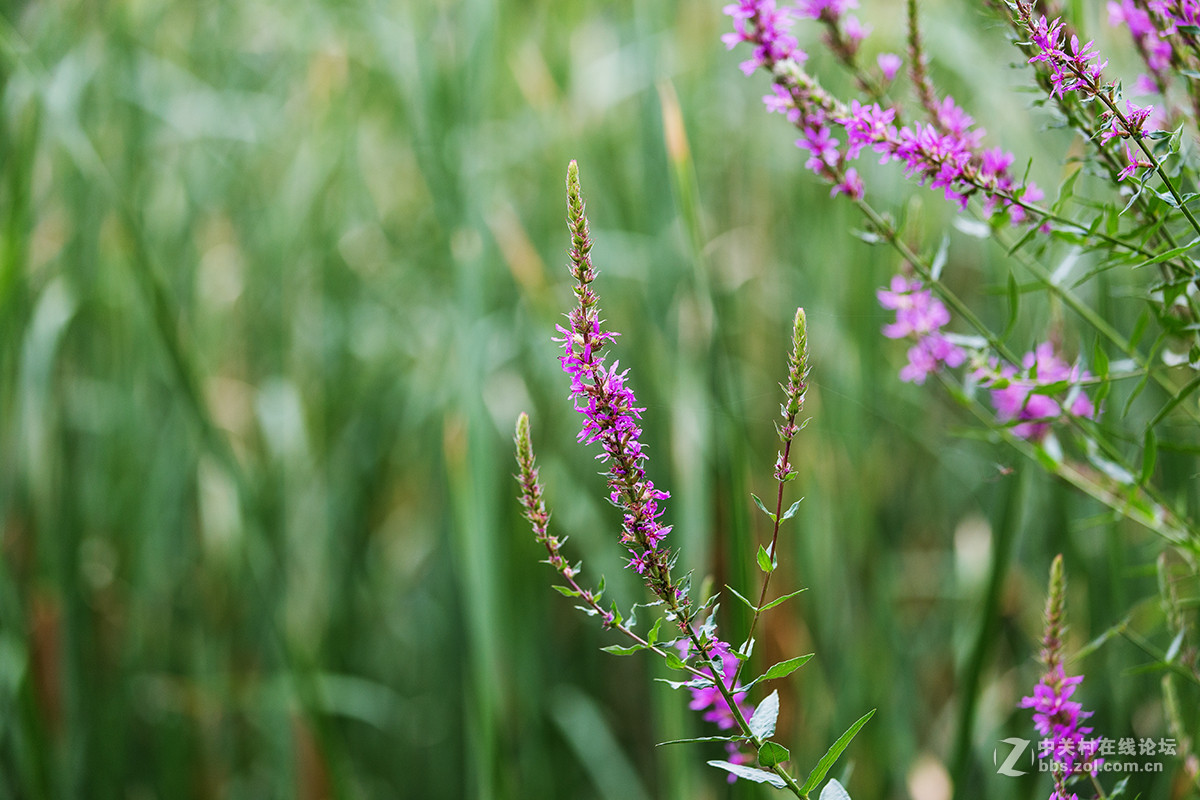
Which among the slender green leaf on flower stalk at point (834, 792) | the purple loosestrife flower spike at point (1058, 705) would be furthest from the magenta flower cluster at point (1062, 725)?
the slender green leaf on flower stalk at point (834, 792)

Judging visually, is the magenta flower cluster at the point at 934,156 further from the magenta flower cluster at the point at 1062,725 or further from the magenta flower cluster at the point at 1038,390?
the magenta flower cluster at the point at 1062,725

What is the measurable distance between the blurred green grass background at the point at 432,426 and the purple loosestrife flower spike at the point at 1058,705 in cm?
33

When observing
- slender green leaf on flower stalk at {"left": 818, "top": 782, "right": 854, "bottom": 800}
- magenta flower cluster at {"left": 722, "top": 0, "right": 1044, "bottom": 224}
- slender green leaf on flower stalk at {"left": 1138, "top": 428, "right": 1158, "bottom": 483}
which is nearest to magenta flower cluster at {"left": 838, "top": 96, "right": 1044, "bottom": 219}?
magenta flower cluster at {"left": 722, "top": 0, "right": 1044, "bottom": 224}

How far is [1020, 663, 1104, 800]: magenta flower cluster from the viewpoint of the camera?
0.37 meters

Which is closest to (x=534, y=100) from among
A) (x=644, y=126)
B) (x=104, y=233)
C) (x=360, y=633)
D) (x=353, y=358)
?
(x=644, y=126)

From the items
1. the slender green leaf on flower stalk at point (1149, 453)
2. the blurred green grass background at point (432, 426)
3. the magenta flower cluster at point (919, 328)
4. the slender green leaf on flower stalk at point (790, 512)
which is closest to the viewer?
the slender green leaf on flower stalk at point (790, 512)

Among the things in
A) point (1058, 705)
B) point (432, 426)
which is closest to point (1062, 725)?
point (1058, 705)

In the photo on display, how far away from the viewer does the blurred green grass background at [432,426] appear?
89 centimetres

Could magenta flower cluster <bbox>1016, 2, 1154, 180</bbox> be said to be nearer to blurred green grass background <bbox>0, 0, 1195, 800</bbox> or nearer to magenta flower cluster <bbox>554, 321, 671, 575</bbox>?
magenta flower cluster <bbox>554, 321, 671, 575</bbox>

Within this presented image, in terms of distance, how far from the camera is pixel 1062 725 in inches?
15.4

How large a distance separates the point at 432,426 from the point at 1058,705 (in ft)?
3.08

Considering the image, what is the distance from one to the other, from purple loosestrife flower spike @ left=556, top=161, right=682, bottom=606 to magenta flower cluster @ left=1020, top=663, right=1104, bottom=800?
174 millimetres

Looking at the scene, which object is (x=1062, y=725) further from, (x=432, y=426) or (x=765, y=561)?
(x=432, y=426)

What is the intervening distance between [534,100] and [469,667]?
2.29ft
